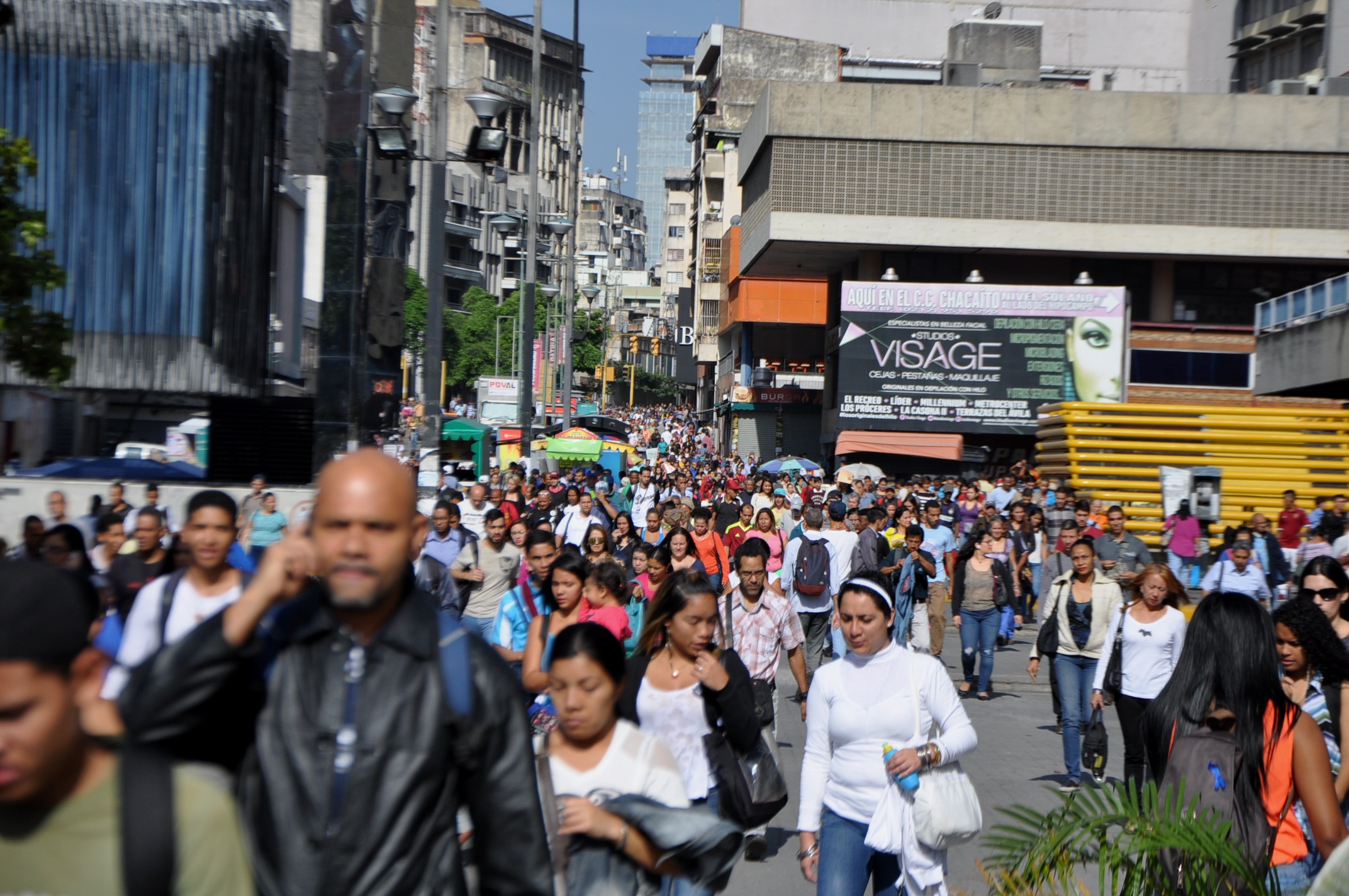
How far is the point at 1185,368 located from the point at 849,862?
44267 millimetres

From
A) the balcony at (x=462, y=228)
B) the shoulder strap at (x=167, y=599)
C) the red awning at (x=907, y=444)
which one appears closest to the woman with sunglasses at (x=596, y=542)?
the shoulder strap at (x=167, y=599)

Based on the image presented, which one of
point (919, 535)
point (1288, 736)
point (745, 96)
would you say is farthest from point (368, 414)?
point (745, 96)

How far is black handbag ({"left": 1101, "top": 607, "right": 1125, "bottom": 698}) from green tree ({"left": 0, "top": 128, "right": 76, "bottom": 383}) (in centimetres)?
943

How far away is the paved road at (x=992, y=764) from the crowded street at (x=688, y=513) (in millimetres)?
61

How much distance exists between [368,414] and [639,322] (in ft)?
558

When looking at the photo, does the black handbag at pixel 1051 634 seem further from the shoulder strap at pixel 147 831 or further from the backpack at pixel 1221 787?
the shoulder strap at pixel 147 831

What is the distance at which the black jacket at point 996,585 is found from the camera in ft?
42.7

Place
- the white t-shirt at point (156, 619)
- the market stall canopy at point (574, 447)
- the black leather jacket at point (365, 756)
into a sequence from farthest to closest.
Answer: the market stall canopy at point (574, 447) < the white t-shirt at point (156, 619) < the black leather jacket at point (365, 756)

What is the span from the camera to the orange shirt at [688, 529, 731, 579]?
13.2 metres

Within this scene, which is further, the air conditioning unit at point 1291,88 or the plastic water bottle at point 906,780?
the air conditioning unit at point 1291,88

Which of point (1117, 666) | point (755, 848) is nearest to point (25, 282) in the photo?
point (755, 848)

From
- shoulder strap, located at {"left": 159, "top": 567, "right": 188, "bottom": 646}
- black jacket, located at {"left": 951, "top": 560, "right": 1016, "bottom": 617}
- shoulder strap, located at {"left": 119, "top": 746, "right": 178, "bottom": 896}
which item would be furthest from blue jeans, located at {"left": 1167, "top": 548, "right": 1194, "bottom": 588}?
shoulder strap, located at {"left": 119, "top": 746, "right": 178, "bottom": 896}

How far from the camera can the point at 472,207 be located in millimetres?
111500

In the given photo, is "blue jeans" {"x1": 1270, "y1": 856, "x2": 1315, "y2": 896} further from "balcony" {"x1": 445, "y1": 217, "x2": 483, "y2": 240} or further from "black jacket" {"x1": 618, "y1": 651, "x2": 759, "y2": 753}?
"balcony" {"x1": 445, "y1": 217, "x2": 483, "y2": 240}
